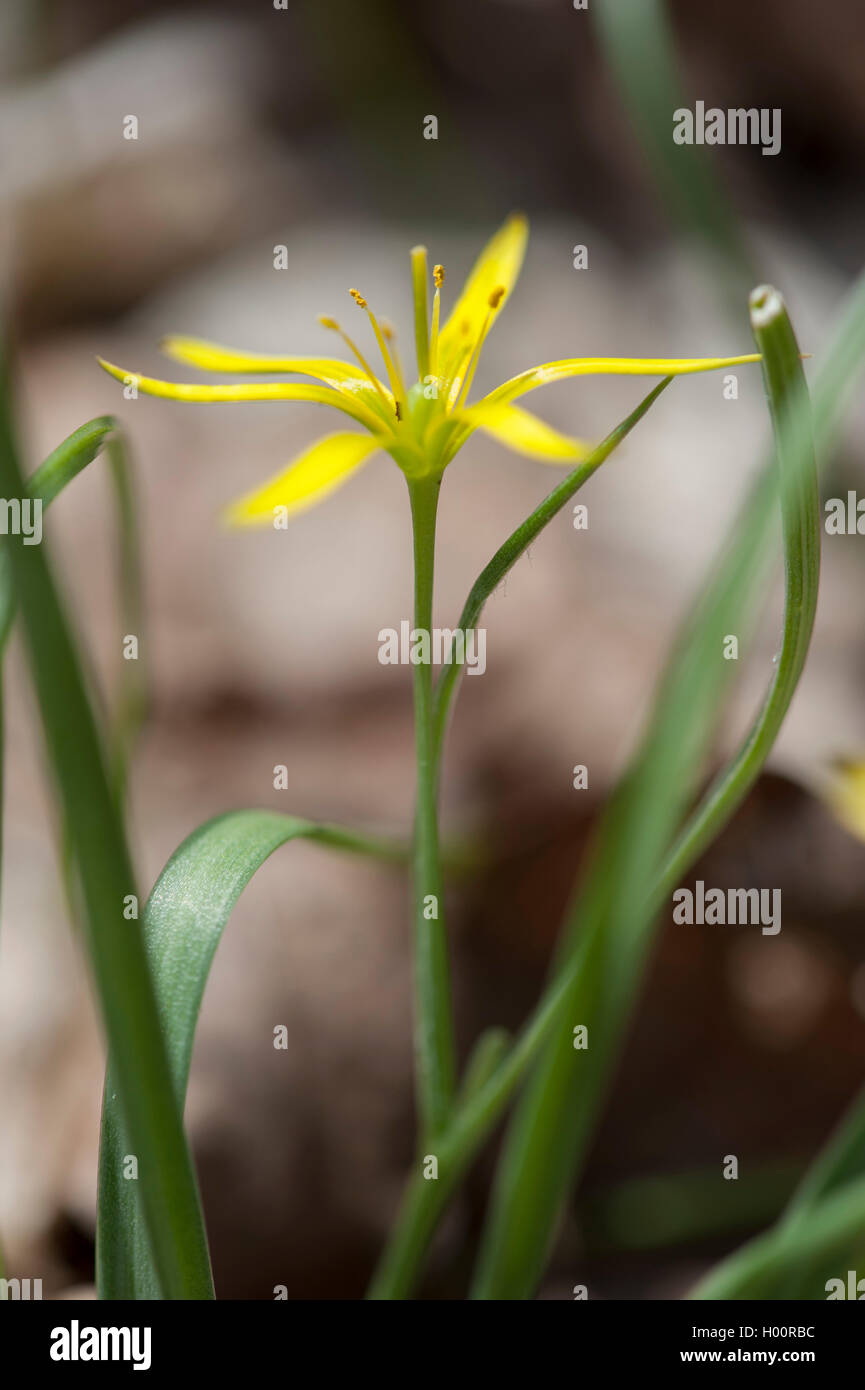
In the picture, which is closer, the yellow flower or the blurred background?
the yellow flower

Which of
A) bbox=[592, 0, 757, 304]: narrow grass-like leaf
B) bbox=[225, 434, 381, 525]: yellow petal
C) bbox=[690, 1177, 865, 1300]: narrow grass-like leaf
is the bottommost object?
bbox=[690, 1177, 865, 1300]: narrow grass-like leaf

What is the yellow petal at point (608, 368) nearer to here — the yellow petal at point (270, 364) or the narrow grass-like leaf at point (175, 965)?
the yellow petal at point (270, 364)

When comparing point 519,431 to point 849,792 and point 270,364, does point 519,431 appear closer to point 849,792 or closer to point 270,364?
point 270,364
